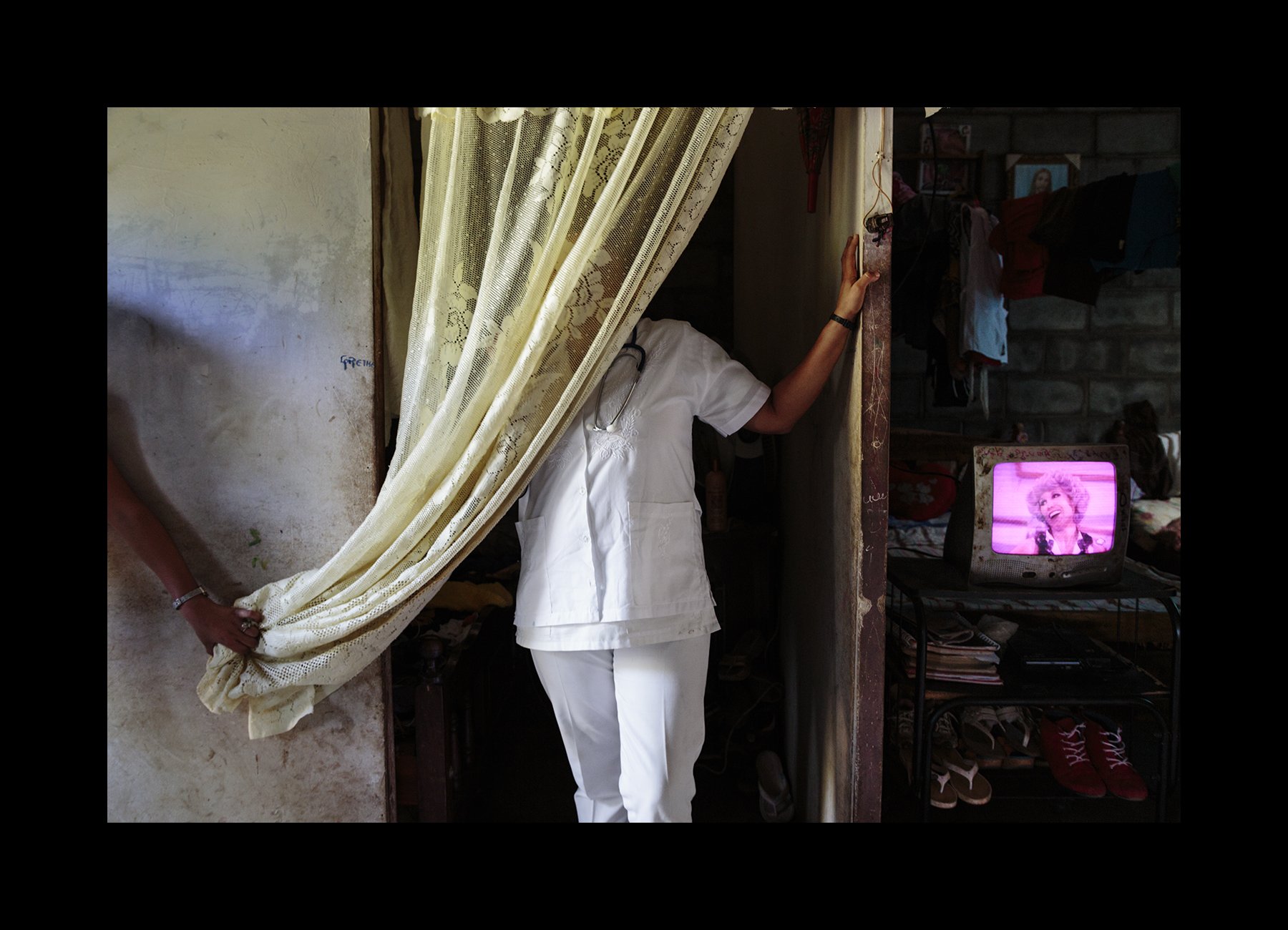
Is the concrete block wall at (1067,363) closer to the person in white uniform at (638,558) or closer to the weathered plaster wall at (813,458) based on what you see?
the weathered plaster wall at (813,458)

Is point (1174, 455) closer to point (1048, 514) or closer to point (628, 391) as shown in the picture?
point (1048, 514)

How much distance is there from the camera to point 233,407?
186 cm

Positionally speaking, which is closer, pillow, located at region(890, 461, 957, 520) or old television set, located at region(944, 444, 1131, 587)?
old television set, located at region(944, 444, 1131, 587)

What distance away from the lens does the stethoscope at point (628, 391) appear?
5.90ft

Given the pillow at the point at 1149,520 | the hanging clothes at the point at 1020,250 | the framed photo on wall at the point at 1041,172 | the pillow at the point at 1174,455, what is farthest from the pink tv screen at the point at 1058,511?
the framed photo on wall at the point at 1041,172

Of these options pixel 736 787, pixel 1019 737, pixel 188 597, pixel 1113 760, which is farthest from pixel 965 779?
pixel 188 597

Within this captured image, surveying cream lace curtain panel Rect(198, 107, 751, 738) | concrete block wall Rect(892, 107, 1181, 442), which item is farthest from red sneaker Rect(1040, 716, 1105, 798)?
concrete block wall Rect(892, 107, 1181, 442)

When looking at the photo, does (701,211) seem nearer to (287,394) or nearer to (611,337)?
(611,337)

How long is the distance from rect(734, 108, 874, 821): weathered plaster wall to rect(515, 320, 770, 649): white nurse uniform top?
0.37 m

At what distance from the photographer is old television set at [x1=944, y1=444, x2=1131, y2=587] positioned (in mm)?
2098

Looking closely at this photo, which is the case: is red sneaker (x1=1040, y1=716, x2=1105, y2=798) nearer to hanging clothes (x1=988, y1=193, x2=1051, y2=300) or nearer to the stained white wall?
the stained white wall

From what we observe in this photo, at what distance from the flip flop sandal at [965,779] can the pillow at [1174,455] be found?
299cm

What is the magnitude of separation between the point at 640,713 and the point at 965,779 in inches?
49.5

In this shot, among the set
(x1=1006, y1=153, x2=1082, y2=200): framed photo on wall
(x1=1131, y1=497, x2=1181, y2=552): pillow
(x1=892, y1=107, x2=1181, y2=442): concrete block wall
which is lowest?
(x1=1131, y1=497, x2=1181, y2=552): pillow
